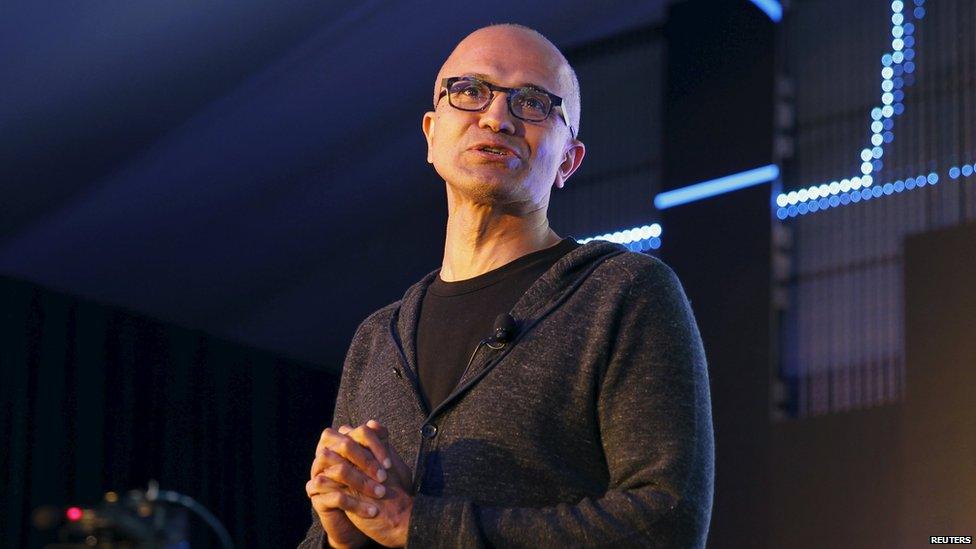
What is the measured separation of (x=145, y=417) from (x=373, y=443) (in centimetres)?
625

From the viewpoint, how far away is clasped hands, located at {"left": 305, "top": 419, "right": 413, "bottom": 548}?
5.84 ft

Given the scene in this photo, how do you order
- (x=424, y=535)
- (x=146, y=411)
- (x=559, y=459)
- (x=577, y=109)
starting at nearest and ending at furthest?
(x=424, y=535)
(x=559, y=459)
(x=577, y=109)
(x=146, y=411)

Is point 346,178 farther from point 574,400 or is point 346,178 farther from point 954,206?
point 574,400

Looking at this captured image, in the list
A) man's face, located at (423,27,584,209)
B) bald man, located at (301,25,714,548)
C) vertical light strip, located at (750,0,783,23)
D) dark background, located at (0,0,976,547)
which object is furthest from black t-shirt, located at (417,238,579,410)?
vertical light strip, located at (750,0,783,23)

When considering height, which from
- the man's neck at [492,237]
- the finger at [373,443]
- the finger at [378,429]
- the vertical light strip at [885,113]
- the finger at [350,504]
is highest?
the vertical light strip at [885,113]

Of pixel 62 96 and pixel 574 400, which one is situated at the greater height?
pixel 62 96

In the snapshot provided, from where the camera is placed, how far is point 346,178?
7.96m

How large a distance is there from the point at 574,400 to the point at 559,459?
8 cm

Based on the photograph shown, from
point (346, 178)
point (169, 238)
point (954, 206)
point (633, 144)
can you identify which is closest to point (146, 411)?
point (169, 238)

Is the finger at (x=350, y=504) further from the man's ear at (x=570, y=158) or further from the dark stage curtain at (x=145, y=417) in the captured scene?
the dark stage curtain at (x=145, y=417)

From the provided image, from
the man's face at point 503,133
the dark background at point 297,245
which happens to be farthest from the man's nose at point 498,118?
the dark background at point 297,245

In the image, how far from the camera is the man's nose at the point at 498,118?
2.16m

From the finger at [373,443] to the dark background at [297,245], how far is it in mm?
4164

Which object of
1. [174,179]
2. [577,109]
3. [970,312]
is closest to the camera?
[577,109]
